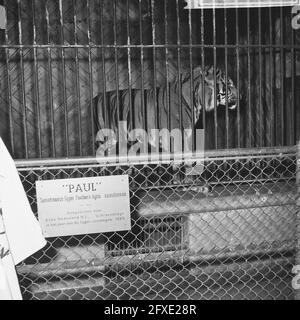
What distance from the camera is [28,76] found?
5.25 m

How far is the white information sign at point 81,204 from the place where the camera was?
7.94 feet

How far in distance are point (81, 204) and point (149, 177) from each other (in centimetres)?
186

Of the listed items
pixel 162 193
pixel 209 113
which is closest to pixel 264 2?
pixel 162 193

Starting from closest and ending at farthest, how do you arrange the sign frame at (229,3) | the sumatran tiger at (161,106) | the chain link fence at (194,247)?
the sign frame at (229,3) → the chain link fence at (194,247) → the sumatran tiger at (161,106)

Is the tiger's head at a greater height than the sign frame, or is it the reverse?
the sign frame

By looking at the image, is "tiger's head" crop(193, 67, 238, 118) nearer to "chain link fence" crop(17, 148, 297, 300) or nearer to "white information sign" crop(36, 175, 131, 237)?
"chain link fence" crop(17, 148, 297, 300)

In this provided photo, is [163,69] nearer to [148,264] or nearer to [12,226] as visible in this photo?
[148,264]

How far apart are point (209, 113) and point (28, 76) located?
2131 mm

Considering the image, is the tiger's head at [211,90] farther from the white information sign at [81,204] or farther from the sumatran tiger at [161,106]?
the white information sign at [81,204]

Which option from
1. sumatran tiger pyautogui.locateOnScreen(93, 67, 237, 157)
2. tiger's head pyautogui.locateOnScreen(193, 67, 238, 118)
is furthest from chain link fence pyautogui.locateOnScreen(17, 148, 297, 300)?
tiger's head pyautogui.locateOnScreen(193, 67, 238, 118)

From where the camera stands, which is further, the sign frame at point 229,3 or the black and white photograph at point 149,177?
the sign frame at point 229,3

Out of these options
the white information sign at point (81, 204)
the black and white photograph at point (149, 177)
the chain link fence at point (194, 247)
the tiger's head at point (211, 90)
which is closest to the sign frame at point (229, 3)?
the black and white photograph at point (149, 177)

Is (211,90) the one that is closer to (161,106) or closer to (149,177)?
(161,106)

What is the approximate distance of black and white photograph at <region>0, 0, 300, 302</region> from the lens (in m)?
2.45
